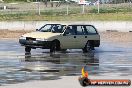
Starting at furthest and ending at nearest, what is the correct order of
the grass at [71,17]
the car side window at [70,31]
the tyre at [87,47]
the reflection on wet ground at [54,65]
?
1. the grass at [71,17]
2. the tyre at [87,47]
3. the car side window at [70,31]
4. the reflection on wet ground at [54,65]

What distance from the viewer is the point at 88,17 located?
5247 cm

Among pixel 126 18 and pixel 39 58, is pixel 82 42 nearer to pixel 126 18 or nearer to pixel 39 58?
pixel 39 58

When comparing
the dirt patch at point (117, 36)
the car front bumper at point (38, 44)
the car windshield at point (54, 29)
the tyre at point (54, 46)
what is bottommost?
the dirt patch at point (117, 36)

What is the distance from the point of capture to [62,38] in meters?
26.8

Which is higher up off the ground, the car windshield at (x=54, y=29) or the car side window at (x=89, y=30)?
the car windshield at (x=54, y=29)

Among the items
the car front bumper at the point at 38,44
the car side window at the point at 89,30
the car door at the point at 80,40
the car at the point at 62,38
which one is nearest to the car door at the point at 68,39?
the car at the point at 62,38

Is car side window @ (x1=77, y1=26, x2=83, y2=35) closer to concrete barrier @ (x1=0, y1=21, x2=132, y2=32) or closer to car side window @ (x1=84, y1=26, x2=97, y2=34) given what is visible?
car side window @ (x1=84, y1=26, x2=97, y2=34)

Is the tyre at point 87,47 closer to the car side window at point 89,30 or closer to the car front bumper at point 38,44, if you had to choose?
the car side window at point 89,30

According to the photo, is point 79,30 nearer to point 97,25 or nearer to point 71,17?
point 97,25

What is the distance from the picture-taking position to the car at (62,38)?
25948 mm

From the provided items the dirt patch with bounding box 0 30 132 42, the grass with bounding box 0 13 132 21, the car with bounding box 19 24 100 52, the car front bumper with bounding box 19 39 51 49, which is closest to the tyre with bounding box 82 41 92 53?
the car with bounding box 19 24 100 52

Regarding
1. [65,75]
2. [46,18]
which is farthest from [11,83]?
[46,18]

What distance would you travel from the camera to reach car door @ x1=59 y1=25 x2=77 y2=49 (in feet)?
88.0

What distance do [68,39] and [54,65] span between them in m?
6.72
